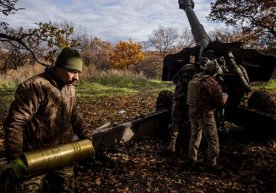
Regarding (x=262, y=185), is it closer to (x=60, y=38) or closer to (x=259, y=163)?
(x=259, y=163)

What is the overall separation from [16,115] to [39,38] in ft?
13.3

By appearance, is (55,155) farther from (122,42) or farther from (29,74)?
(122,42)

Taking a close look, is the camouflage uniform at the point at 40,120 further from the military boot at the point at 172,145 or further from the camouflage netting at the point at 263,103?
the camouflage netting at the point at 263,103

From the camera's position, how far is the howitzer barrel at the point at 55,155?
2.97 meters

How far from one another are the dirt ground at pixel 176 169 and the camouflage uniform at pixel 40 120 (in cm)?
135

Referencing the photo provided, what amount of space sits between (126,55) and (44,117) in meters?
41.7

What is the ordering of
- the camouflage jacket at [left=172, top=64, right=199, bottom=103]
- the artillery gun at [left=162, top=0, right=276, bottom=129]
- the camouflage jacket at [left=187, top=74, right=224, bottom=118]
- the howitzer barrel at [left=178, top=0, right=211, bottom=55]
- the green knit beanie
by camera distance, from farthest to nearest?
the howitzer barrel at [left=178, top=0, right=211, bottom=55]
the artillery gun at [left=162, top=0, right=276, bottom=129]
the camouflage jacket at [left=172, top=64, right=199, bottom=103]
the camouflage jacket at [left=187, top=74, right=224, bottom=118]
the green knit beanie

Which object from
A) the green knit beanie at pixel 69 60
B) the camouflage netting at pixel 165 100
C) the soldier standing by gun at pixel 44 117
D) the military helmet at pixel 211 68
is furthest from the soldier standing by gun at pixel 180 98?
the green knit beanie at pixel 69 60

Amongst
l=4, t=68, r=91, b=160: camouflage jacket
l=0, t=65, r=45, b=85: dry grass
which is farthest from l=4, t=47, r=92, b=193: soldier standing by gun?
l=0, t=65, r=45, b=85: dry grass

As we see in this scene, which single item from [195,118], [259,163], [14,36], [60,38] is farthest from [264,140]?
[14,36]

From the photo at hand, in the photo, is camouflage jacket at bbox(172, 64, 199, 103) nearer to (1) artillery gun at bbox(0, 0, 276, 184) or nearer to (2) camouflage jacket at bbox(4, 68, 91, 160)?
(1) artillery gun at bbox(0, 0, 276, 184)

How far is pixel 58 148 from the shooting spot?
128 inches

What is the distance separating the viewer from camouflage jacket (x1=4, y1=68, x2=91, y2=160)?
3.07 meters

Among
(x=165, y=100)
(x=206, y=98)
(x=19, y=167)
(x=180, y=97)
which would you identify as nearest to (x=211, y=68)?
(x=206, y=98)
